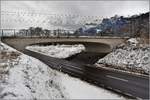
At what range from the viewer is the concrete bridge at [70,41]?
131 ft

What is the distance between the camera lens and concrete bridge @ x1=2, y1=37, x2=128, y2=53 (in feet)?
131

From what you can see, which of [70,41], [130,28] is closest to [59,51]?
[70,41]

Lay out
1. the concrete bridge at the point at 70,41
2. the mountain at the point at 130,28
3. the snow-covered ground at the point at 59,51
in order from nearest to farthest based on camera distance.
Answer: the concrete bridge at the point at 70,41 → the snow-covered ground at the point at 59,51 → the mountain at the point at 130,28

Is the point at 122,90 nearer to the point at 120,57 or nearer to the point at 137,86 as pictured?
the point at 137,86

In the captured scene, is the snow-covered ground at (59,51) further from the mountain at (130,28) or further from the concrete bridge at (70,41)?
the mountain at (130,28)

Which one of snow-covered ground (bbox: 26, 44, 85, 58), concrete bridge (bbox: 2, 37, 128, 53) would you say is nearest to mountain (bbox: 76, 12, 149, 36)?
concrete bridge (bbox: 2, 37, 128, 53)

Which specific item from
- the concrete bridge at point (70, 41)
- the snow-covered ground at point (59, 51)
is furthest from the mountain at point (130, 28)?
the snow-covered ground at point (59, 51)

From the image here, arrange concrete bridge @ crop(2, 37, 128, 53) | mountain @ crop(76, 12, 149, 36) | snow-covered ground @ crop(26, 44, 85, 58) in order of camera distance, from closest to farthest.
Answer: concrete bridge @ crop(2, 37, 128, 53), snow-covered ground @ crop(26, 44, 85, 58), mountain @ crop(76, 12, 149, 36)

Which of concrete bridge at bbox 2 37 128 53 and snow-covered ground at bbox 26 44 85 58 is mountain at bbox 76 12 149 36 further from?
snow-covered ground at bbox 26 44 85 58

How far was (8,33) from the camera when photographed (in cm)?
4181

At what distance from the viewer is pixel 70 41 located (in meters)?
48.8

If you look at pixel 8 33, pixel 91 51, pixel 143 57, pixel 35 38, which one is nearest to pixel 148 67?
pixel 143 57

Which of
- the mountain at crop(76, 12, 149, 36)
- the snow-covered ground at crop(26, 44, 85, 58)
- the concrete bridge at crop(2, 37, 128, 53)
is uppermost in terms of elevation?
the mountain at crop(76, 12, 149, 36)

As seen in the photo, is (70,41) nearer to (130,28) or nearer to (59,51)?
(59,51)
